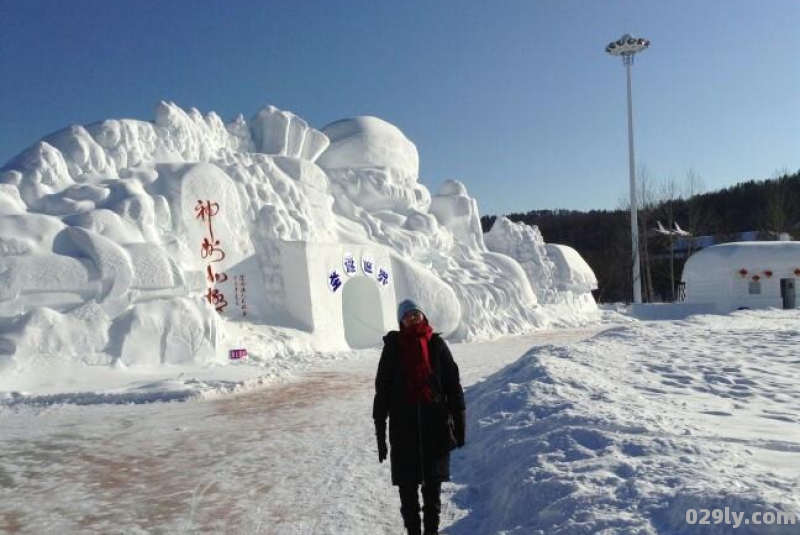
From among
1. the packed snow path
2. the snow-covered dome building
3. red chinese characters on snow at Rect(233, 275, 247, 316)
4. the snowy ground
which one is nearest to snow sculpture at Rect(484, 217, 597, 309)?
the snow-covered dome building

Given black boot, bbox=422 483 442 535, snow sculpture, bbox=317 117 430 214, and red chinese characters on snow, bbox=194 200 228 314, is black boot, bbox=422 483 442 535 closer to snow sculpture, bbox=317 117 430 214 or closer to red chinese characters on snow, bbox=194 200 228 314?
red chinese characters on snow, bbox=194 200 228 314

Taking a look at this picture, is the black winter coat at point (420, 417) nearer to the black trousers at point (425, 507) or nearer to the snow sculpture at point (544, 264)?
the black trousers at point (425, 507)

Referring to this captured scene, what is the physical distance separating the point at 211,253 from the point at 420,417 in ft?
37.2

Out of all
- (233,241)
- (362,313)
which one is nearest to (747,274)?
(362,313)

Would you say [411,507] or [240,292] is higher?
[240,292]

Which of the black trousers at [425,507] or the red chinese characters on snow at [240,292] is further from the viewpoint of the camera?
the red chinese characters on snow at [240,292]

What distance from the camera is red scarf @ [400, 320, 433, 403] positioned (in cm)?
337

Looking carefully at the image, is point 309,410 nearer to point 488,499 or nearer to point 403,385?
point 488,499

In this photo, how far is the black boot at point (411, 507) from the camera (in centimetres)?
342

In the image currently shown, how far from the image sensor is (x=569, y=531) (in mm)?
3201

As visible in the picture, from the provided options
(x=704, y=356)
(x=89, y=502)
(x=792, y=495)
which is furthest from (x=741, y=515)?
(x=704, y=356)

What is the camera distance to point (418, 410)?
3.36 m

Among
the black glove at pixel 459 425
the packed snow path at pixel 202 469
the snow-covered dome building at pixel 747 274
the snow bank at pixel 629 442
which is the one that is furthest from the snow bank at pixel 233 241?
the black glove at pixel 459 425

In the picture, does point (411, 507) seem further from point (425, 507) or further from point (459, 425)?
point (459, 425)
